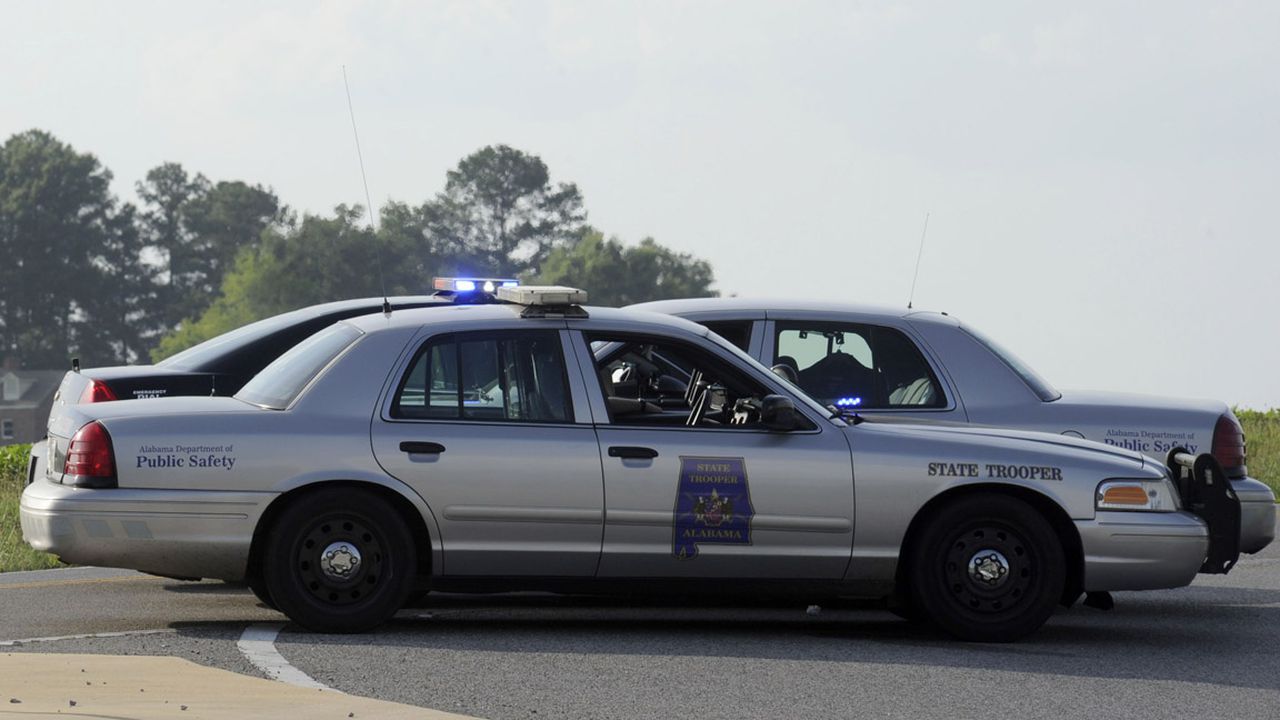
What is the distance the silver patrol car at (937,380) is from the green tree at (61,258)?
340 feet

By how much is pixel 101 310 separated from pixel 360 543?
356ft

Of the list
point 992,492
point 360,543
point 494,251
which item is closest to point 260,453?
point 360,543

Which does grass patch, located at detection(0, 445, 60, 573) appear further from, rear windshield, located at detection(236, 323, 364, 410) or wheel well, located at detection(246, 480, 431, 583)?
wheel well, located at detection(246, 480, 431, 583)

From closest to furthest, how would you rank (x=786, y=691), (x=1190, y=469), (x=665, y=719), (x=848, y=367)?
(x=665, y=719) < (x=786, y=691) < (x=1190, y=469) < (x=848, y=367)

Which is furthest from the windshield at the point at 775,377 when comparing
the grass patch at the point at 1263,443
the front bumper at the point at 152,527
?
the grass patch at the point at 1263,443

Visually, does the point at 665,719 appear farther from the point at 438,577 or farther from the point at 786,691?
the point at 438,577

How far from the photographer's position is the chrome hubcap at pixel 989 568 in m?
9.34

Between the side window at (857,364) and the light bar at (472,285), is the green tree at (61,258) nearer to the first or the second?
the light bar at (472,285)

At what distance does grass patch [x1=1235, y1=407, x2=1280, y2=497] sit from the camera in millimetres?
20484

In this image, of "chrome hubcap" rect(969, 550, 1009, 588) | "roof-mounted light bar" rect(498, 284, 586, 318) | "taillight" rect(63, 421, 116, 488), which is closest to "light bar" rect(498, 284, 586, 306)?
"roof-mounted light bar" rect(498, 284, 586, 318)

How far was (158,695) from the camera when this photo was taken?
730 centimetres

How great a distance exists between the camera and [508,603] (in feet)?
34.8

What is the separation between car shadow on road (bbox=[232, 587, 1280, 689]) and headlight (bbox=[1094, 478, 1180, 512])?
667mm

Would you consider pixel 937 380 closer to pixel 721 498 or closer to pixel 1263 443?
pixel 721 498
